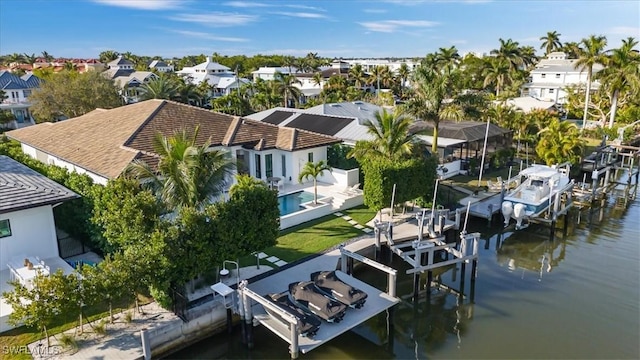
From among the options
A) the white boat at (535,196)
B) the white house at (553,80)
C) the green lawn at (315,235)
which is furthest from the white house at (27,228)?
the white house at (553,80)

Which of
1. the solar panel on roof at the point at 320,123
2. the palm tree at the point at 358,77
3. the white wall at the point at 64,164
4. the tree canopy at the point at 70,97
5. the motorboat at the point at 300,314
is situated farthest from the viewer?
the palm tree at the point at 358,77

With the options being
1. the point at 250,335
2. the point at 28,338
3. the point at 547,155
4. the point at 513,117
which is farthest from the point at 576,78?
the point at 28,338

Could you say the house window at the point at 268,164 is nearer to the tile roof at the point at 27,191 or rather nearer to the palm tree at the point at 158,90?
the tile roof at the point at 27,191

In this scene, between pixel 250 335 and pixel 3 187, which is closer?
pixel 250 335

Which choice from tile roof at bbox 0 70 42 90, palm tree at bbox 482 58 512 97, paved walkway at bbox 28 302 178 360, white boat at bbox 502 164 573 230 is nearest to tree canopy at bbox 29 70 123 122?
tile roof at bbox 0 70 42 90

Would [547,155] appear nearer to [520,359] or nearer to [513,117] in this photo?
[513,117]

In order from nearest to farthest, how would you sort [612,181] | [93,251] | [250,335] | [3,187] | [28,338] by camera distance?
[28,338] → [250,335] → [3,187] → [93,251] → [612,181]

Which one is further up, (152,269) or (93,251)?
(152,269)
